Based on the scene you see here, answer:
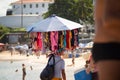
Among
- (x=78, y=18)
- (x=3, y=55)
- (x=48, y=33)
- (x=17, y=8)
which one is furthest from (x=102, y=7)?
(x=17, y=8)

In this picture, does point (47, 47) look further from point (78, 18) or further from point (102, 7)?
point (78, 18)

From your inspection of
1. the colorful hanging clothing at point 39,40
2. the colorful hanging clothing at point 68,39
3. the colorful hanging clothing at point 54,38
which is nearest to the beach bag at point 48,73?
the colorful hanging clothing at point 54,38

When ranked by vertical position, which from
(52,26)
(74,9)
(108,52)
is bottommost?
(74,9)

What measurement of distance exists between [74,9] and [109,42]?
3018 inches

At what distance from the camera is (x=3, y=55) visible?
225 feet

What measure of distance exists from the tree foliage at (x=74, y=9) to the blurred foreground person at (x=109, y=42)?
75.3 meters

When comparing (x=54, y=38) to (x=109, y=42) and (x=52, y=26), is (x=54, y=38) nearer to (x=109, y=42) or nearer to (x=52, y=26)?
(x=52, y=26)

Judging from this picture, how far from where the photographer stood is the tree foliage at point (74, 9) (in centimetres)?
7694

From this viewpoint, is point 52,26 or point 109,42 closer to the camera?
point 109,42

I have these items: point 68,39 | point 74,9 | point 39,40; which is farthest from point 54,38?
point 74,9

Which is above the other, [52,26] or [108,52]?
[108,52]

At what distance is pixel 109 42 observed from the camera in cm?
120

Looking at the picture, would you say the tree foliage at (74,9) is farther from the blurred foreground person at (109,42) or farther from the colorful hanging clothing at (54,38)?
the blurred foreground person at (109,42)

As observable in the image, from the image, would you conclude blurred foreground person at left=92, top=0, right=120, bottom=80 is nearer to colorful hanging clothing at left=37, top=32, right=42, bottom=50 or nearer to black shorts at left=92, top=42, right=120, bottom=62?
black shorts at left=92, top=42, right=120, bottom=62
